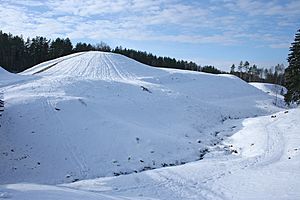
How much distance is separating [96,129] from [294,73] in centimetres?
2265

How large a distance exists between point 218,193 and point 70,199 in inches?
255

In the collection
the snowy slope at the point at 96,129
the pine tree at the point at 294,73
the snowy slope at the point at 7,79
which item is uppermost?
the pine tree at the point at 294,73

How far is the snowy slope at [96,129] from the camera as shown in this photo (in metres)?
18.6

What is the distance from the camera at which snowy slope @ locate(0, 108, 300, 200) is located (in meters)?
10.6

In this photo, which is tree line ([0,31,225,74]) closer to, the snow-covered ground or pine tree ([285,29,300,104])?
the snow-covered ground

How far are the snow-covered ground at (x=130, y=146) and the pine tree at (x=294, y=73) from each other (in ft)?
13.9

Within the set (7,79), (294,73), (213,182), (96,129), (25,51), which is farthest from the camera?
(25,51)

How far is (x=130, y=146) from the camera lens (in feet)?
68.3

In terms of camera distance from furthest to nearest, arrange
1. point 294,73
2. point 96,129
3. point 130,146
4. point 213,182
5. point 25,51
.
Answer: point 25,51
point 294,73
point 96,129
point 130,146
point 213,182

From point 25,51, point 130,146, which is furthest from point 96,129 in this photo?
point 25,51

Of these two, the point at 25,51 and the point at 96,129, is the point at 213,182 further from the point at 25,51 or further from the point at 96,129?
the point at 25,51

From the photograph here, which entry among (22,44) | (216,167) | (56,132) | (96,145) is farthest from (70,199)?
(22,44)

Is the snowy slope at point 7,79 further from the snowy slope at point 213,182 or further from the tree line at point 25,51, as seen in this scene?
the tree line at point 25,51

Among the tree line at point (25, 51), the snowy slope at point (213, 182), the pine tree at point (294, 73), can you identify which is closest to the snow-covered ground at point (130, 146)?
the snowy slope at point (213, 182)
